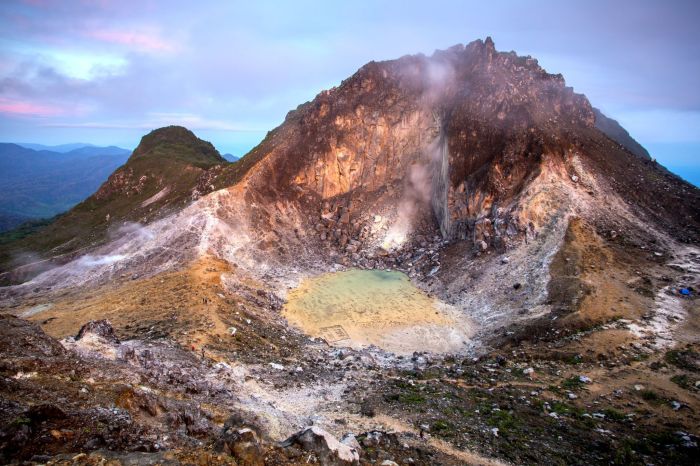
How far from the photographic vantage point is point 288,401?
1669 centimetres

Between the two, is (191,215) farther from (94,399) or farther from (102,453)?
(102,453)

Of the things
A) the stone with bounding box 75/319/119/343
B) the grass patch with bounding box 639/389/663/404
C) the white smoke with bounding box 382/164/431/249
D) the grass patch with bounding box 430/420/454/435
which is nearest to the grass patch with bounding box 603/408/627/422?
the grass patch with bounding box 639/389/663/404

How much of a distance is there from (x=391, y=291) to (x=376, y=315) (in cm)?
428

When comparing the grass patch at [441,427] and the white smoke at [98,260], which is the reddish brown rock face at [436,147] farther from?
the grass patch at [441,427]

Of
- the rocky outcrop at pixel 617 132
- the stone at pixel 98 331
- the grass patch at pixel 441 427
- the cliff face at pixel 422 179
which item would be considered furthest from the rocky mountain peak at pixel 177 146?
the rocky outcrop at pixel 617 132

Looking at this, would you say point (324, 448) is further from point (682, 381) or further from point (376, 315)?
point (376, 315)

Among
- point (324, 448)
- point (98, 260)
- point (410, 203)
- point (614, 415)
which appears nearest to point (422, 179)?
point (410, 203)

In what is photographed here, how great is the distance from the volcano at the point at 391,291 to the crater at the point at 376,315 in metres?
0.22

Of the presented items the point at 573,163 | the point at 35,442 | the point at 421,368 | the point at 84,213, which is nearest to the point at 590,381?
the point at 421,368

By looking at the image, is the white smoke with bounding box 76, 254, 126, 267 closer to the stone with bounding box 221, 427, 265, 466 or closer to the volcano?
the volcano

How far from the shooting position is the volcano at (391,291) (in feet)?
41.5

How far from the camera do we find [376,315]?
28.8 meters

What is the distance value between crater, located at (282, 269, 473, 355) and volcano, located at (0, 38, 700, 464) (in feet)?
0.72

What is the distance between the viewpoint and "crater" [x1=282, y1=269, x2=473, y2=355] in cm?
2545
